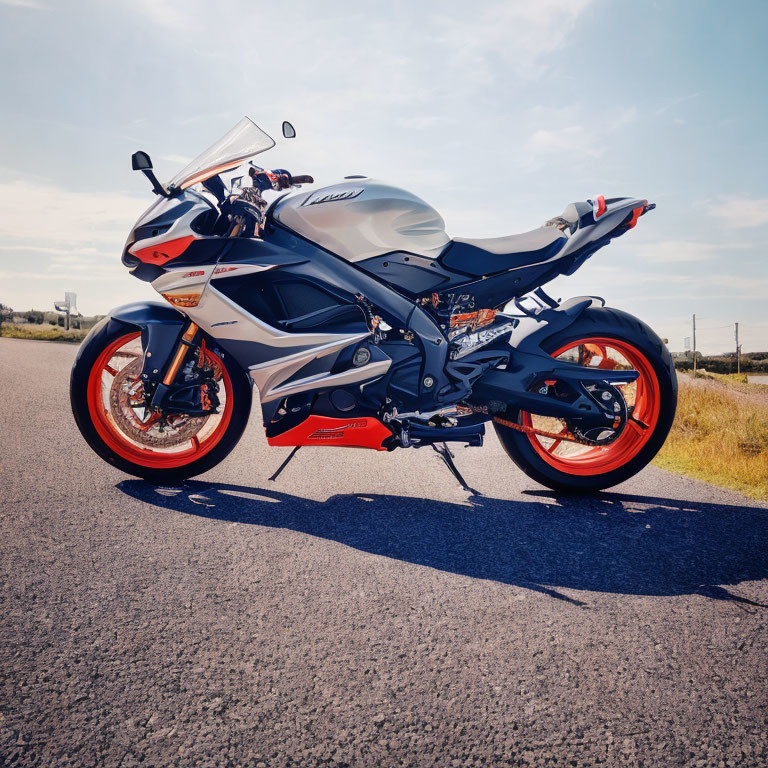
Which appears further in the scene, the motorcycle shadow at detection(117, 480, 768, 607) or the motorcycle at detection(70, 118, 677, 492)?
the motorcycle at detection(70, 118, 677, 492)

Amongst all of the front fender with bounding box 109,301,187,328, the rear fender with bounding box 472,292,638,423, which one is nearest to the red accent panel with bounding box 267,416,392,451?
the rear fender with bounding box 472,292,638,423

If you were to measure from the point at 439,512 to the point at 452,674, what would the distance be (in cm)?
146

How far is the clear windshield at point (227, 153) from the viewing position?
3.25 meters

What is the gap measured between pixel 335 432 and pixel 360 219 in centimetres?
125

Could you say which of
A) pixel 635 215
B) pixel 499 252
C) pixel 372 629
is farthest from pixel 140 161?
pixel 635 215

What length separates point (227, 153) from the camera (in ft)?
10.8

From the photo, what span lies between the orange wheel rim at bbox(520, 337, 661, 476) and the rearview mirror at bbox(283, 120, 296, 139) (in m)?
2.10

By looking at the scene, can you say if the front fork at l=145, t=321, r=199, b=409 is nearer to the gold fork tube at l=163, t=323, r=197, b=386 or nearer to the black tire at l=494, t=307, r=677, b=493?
the gold fork tube at l=163, t=323, r=197, b=386

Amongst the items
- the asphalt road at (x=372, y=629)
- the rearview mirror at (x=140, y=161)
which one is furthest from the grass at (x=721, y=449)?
the rearview mirror at (x=140, y=161)

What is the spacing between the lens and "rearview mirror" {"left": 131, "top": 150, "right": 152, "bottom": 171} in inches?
121

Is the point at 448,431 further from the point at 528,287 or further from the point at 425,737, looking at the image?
the point at 425,737

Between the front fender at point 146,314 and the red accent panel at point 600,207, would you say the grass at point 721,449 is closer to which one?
the red accent panel at point 600,207

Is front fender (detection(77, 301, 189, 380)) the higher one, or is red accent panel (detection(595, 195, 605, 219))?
red accent panel (detection(595, 195, 605, 219))

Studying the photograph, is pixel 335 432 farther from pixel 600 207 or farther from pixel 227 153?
pixel 600 207
